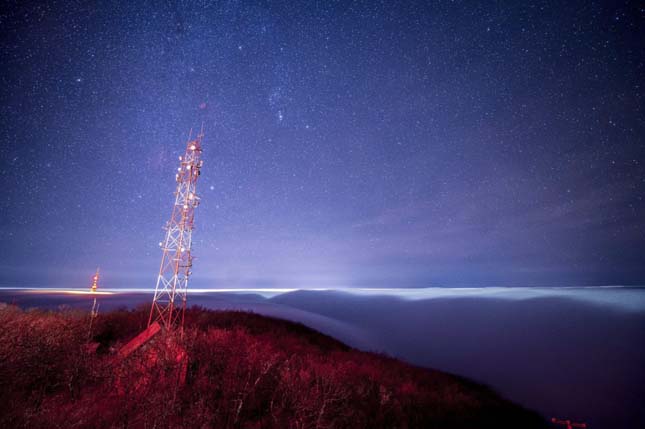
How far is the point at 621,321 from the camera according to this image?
80.1 metres

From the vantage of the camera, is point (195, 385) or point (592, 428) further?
point (592, 428)

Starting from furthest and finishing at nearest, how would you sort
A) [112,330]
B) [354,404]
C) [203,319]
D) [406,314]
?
1. [406,314]
2. [203,319]
3. [112,330]
4. [354,404]

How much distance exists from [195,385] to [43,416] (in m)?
3.71

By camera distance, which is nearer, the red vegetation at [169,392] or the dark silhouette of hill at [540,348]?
the red vegetation at [169,392]

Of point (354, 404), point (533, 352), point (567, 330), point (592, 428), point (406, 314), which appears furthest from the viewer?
point (406, 314)

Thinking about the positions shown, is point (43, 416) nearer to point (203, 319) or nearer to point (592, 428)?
point (203, 319)

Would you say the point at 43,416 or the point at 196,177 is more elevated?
the point at 196,177

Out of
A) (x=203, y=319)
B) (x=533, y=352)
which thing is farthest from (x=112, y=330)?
(x=533, y=352)

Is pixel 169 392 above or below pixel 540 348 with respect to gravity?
above

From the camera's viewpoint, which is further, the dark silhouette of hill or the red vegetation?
the dark silhouette of hill

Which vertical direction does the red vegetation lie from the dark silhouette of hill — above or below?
above

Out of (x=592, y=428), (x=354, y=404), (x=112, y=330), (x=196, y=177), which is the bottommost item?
(x=592, y=428)

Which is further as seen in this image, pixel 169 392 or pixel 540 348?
pixel 540 348

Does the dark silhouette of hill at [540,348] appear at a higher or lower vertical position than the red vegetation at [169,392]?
lower
